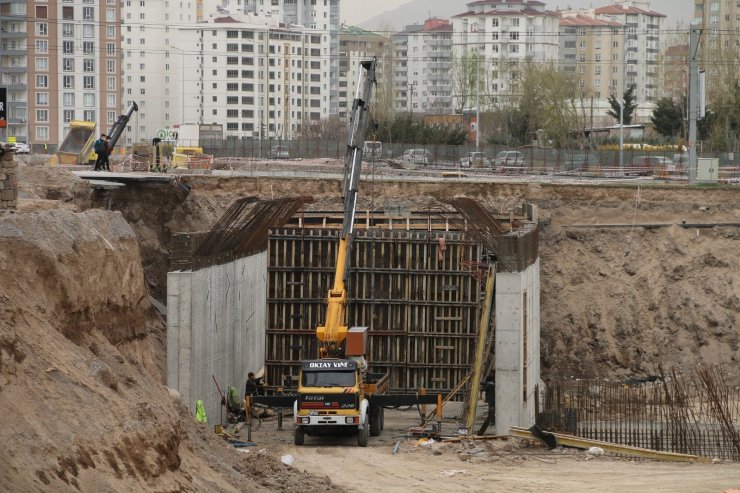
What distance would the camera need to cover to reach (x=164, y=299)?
40.6 metres

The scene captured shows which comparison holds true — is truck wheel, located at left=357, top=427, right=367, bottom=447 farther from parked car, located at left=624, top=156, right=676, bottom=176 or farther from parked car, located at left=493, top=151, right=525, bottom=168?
parked car, located at left=493, top=151, right=525, bottom=168

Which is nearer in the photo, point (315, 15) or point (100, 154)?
point (100, 154)

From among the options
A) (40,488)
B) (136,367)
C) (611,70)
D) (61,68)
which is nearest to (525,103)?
(61,68)

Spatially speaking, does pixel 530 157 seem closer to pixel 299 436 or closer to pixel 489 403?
pixel 489 403

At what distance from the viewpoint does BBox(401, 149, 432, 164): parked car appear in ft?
222

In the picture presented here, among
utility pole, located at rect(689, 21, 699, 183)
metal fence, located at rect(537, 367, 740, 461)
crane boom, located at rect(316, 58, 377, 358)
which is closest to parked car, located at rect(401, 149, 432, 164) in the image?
utility pole, located at rect(689, 21, 699, 183)

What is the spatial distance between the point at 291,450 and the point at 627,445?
737 centimetres

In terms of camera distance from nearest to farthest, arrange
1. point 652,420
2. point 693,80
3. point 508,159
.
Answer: point 652,420 → point 693,80 → point 508,159

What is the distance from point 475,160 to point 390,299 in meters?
35.9

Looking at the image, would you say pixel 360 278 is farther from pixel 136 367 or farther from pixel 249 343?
pixel 136 367

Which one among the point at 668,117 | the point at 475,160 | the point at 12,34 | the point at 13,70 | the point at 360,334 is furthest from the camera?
the point at 13,70

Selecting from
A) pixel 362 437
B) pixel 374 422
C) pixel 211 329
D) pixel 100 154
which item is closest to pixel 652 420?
pixel 374 422

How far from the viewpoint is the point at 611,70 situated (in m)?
195

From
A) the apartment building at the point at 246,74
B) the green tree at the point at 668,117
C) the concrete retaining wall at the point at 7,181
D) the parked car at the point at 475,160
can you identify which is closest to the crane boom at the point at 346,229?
the concrete retaining wall at the point at 7,181
